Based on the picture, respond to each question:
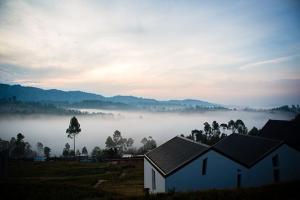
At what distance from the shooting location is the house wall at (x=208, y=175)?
28906 millimetres

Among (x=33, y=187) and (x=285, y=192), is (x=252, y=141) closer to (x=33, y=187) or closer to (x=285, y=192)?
(x=285, y=192)

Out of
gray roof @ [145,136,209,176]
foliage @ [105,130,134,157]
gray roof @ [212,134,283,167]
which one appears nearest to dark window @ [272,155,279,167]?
gray roof @ [212,134,283,167]

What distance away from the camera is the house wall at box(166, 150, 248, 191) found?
94.8 ft

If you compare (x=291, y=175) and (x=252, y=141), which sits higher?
(x=252, y=141)

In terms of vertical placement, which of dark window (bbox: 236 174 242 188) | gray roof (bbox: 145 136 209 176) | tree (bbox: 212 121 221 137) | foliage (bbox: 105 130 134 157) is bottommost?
foliage (bbox: 105 130 134 157)

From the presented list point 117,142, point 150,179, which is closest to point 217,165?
point 150,179

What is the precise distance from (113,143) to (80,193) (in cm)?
15016

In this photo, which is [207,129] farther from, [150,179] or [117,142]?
[150,179]

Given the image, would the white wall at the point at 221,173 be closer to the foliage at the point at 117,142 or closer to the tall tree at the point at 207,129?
the tall tree at the point at 207,129

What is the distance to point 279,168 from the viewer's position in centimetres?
3622

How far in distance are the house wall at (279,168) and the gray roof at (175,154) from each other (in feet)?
28.8

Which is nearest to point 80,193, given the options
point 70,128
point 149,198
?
point 149,198

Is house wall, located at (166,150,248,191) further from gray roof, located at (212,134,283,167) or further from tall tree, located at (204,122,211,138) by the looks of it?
A: tall tree, located at (204,122,211,138)

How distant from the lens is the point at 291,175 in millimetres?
37562
